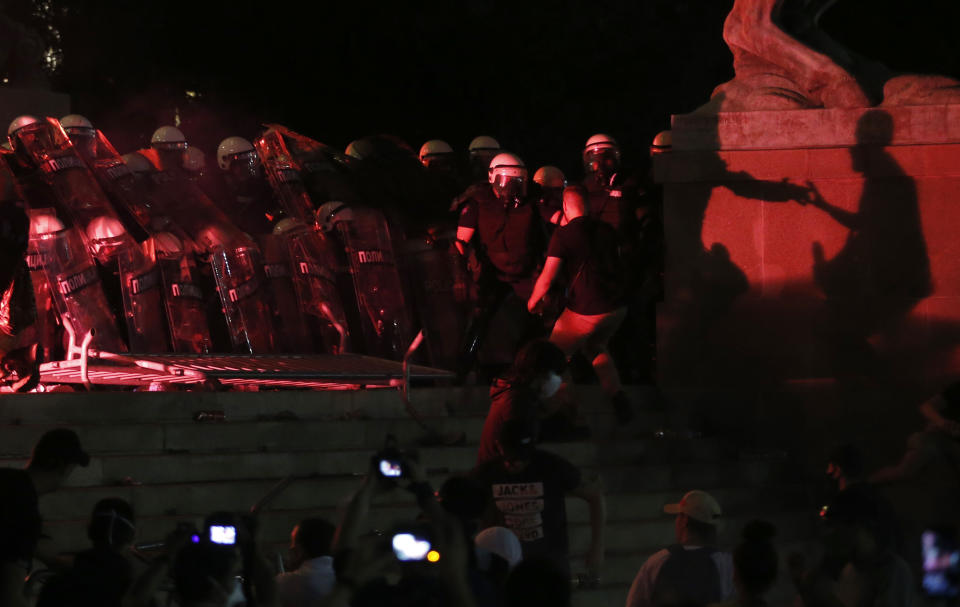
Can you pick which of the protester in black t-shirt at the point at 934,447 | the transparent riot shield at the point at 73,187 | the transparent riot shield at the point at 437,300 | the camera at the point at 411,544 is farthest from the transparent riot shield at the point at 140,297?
the camera at the point at 411,544

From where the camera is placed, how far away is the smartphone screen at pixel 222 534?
534 cm

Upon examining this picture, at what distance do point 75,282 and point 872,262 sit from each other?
19.2 feet

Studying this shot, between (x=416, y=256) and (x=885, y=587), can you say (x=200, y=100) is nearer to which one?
(x=416, y=256)

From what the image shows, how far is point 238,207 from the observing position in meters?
14.4

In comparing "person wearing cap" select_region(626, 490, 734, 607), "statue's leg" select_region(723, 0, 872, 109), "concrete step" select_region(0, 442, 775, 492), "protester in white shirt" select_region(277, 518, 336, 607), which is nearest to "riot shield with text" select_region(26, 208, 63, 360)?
"concrete step" select_region(0, 442, 775, 492)

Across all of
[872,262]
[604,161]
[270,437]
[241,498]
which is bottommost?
[241,498]

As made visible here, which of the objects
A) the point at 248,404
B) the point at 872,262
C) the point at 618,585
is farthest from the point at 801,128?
the point at 248,404

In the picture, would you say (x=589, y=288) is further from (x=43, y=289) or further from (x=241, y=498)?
(x=43, y=289)

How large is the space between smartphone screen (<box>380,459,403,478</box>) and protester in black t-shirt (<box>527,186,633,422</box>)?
5.60m

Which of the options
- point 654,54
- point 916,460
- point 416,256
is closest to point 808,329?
point 416,256

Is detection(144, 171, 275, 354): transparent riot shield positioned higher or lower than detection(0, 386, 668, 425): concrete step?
higher

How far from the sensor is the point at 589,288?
11.2 meters

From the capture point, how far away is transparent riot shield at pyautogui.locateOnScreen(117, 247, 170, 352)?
1277cm

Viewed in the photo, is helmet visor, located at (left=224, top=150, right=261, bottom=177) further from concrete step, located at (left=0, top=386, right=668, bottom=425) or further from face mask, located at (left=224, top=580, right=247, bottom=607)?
face mask, located at (left=224, top=580, right=247, bottom=607)
